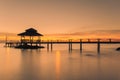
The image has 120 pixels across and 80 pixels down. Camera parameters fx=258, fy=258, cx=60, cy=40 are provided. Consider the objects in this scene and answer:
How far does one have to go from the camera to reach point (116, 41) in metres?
53.6

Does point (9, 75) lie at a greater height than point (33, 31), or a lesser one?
lesser

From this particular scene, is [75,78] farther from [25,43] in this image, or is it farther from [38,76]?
[25,43]

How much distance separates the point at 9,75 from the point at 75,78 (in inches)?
216

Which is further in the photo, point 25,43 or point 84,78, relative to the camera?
point 25,43

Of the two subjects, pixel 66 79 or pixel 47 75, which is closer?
pixel 66 79

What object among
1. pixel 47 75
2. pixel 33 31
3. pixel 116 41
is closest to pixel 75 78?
pixel 47 75

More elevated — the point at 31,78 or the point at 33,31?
the point at 33,31

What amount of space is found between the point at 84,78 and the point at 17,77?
535 cm

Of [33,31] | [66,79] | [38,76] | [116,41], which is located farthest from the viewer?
[33,31]

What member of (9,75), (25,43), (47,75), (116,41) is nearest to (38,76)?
(47,75)

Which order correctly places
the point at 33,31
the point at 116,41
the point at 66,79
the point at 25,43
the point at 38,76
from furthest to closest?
the point at 25,43
the point at 33,31
the point at 116,41
the point at 38,76
the point at 66,79

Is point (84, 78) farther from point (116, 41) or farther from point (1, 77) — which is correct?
point (116, 41)

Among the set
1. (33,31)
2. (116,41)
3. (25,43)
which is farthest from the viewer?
(25,43)

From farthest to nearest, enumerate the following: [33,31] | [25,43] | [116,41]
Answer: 1. [25,43]
2. [33,31]
3. [116,41]
